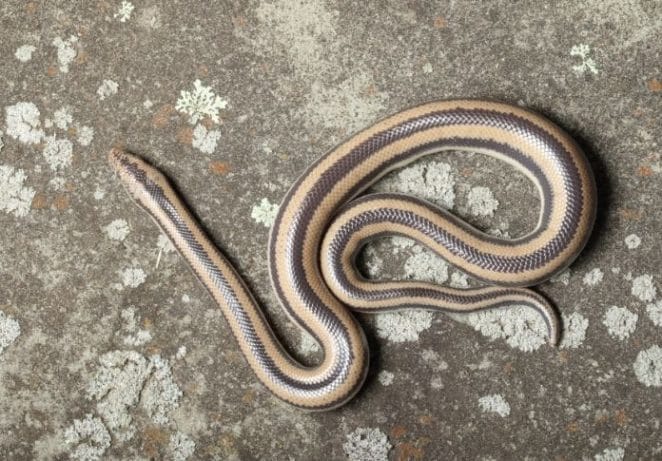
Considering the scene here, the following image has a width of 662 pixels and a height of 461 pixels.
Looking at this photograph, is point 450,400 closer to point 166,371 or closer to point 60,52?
point 166,371

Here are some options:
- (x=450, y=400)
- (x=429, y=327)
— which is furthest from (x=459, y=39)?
(x=450, y=400)

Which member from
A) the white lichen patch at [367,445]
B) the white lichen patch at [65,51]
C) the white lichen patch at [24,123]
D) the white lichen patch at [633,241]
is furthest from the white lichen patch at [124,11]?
the white lichen patch at [633,241]

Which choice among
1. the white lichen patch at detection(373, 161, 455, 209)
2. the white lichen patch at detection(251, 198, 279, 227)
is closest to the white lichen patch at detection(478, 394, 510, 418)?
the white lichen patch at detection(373, 161, 455, 209)

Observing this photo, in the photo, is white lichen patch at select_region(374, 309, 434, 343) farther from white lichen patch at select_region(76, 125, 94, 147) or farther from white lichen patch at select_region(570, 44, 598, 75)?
white lichen patch at select_region(76, 125, 94, 147)

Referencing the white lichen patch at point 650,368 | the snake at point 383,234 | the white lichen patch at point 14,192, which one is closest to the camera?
the snake at point 383,234

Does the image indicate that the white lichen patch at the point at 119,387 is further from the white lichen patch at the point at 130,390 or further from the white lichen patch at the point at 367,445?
the white lichen patch at the point at 367,445

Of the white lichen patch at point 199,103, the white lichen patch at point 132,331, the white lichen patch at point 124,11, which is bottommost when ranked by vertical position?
the white lichen patch at point 132,331

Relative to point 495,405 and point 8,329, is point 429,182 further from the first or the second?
point 8,329

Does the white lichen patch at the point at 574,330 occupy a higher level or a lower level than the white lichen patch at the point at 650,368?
higher
